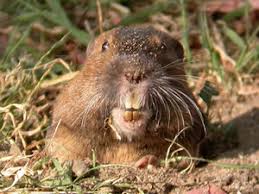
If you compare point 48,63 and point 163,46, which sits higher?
point 163,46

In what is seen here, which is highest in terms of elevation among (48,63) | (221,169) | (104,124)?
(48,63)

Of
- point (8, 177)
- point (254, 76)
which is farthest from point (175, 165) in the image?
point (254, 76)

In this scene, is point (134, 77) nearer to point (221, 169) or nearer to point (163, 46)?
point (163, 46)

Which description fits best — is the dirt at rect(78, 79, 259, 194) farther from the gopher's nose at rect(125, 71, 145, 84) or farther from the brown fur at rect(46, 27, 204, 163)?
the gopher's nose at rect(125, 71, 145, 84)

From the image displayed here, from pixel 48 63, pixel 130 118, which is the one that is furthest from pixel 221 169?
pixel 48 63

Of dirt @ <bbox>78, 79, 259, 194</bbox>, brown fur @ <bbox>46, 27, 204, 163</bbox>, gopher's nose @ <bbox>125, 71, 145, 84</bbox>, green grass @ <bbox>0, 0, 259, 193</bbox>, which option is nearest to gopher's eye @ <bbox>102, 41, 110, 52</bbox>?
brown fur @ <bbox>46, 27, 204, 163</bbox>

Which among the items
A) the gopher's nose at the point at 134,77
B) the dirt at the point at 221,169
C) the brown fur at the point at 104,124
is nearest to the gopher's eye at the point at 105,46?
the brown fur at the point at 104,124

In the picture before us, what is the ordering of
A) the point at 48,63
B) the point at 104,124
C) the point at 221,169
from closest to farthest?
the point at 104,124 < the point at 221,169 < the point at 48,63

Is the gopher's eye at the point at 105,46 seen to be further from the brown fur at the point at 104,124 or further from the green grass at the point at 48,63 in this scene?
the green grass at the point at 48,63
